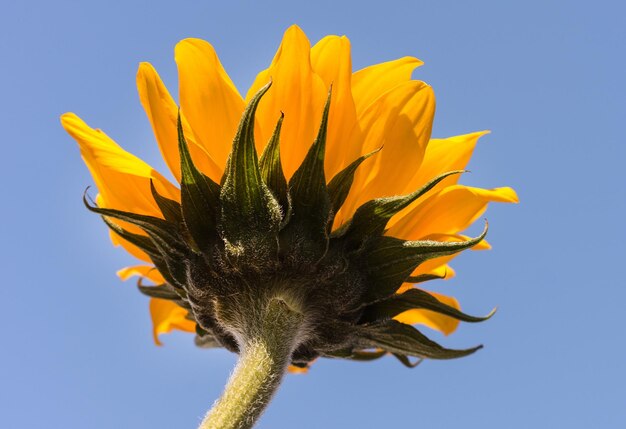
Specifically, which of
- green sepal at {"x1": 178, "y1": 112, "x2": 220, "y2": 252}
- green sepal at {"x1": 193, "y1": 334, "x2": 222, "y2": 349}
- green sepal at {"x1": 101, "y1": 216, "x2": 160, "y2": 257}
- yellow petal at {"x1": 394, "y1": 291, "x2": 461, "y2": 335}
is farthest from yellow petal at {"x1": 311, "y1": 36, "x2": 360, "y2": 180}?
green sepal at {"x1": 193, "y1": 334, "x2": 222, "y2": 349}

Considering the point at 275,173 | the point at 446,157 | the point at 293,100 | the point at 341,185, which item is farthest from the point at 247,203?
the point at 446,157

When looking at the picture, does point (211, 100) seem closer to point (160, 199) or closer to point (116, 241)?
point (160, 199)

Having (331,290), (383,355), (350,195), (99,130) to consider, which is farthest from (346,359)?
(99,130)

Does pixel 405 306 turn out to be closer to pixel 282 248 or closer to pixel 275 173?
pixel 282 248

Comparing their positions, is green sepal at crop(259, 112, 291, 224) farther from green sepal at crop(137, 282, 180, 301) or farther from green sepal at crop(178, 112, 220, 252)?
green sepal at crop(137, 282, 180, 301)

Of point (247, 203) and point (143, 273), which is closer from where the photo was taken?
point (247, 203)

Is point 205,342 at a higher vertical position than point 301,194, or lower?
lower

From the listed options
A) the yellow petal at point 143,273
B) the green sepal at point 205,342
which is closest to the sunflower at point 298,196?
the yellow petal at point 143,273
